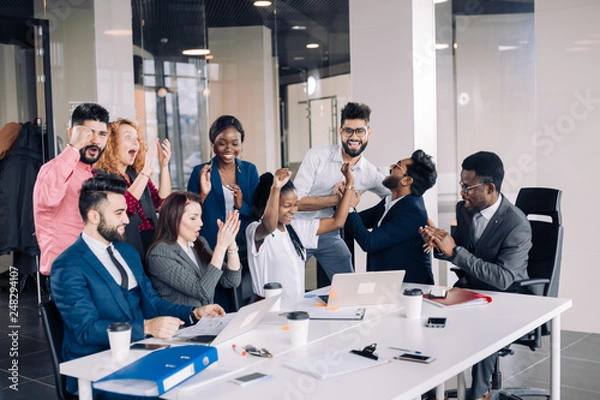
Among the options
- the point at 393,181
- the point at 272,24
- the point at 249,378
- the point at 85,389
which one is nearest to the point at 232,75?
the point at 272,24

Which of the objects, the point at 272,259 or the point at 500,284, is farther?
the point at 272,259

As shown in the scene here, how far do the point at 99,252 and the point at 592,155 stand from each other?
12.4 ft

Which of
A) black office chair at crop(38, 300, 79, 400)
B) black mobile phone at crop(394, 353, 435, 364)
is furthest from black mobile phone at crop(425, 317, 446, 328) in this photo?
black office chair at crop(38, 300, 79, 400)

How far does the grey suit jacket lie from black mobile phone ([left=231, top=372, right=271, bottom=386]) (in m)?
1.01

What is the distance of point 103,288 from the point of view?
2.54 metres

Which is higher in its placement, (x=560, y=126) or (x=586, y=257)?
A: (x=560, y=126)

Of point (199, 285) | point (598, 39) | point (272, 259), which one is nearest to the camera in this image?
point (199, 285)

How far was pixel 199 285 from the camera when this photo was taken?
301 cm

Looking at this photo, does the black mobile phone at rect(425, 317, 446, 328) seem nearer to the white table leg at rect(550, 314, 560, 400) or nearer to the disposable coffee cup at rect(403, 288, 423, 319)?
the disposable coffee cup at rect(403, 288, 423, 319)

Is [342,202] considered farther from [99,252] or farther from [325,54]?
[325,54]

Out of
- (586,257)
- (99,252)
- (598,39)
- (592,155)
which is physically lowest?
(586,257)

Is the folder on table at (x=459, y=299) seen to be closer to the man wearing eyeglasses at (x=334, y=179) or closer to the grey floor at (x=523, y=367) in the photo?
the grey floor at (x=523, y=367)

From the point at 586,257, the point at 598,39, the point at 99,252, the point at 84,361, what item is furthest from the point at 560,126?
the point at 84,361

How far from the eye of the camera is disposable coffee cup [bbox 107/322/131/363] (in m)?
2.18
